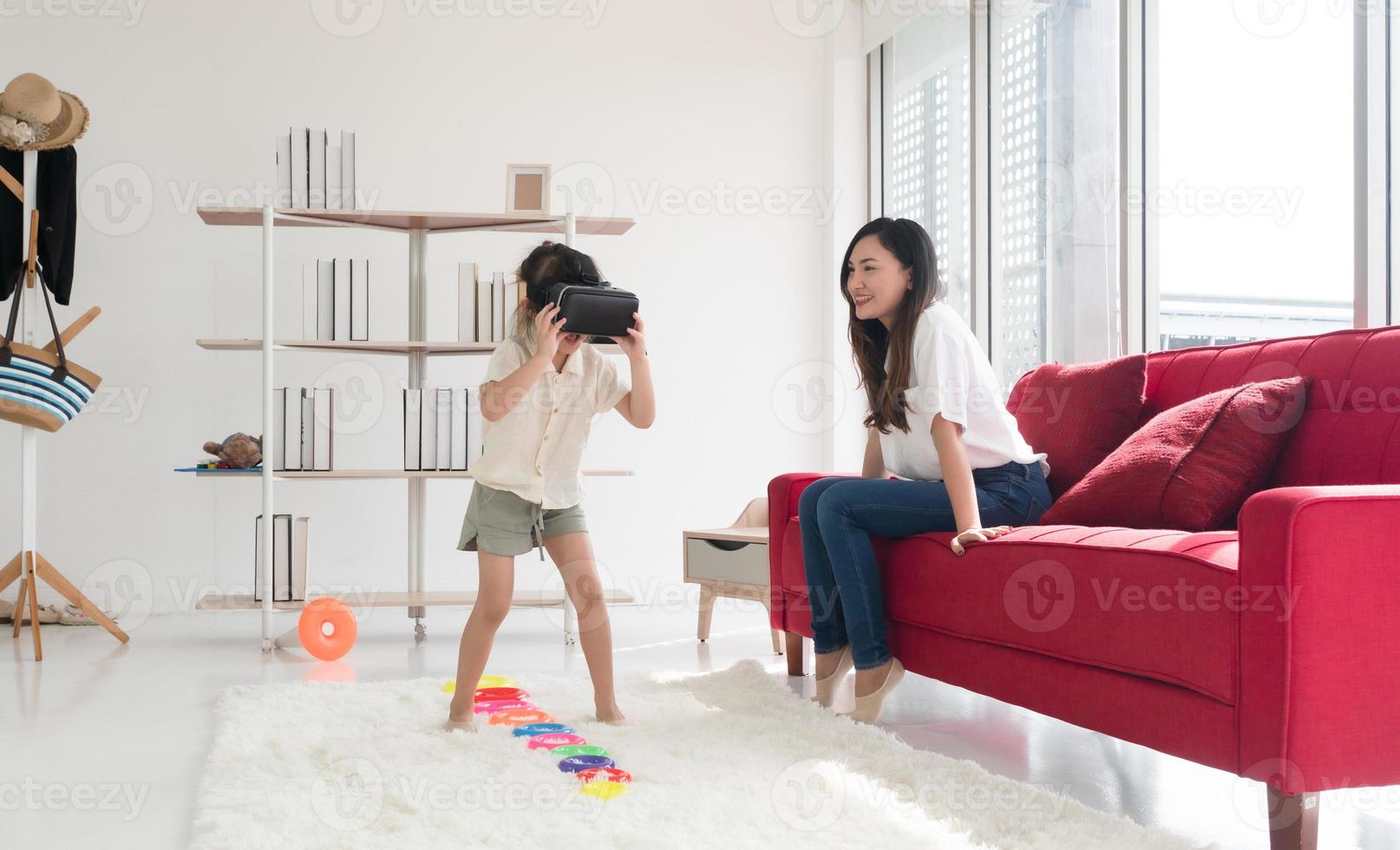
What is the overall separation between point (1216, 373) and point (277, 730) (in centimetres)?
192

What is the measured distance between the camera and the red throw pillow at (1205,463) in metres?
1.92

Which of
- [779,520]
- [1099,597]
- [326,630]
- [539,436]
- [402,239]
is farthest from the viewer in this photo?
[402,239]

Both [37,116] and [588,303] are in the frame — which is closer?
[588,303]

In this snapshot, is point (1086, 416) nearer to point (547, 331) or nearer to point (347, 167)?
point (547, 331)

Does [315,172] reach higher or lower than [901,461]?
higher

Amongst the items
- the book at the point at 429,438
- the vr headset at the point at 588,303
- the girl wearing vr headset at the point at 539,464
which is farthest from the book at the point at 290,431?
the vr headset at the point at 588,303

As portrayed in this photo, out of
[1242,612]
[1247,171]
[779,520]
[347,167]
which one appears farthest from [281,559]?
[1247,171]

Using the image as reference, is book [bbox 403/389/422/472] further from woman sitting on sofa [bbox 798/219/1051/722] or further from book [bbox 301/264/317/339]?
woman sitting on sofa [bbox 798/219/1051/722]

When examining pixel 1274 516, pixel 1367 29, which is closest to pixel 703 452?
pixel 1367 29

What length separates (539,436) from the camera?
204cm

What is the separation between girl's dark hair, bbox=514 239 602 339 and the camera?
206 centimetres

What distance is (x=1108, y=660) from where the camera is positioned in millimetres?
1605

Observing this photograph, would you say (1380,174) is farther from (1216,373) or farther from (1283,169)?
(1216,373)

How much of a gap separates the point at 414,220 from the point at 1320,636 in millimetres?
2763
